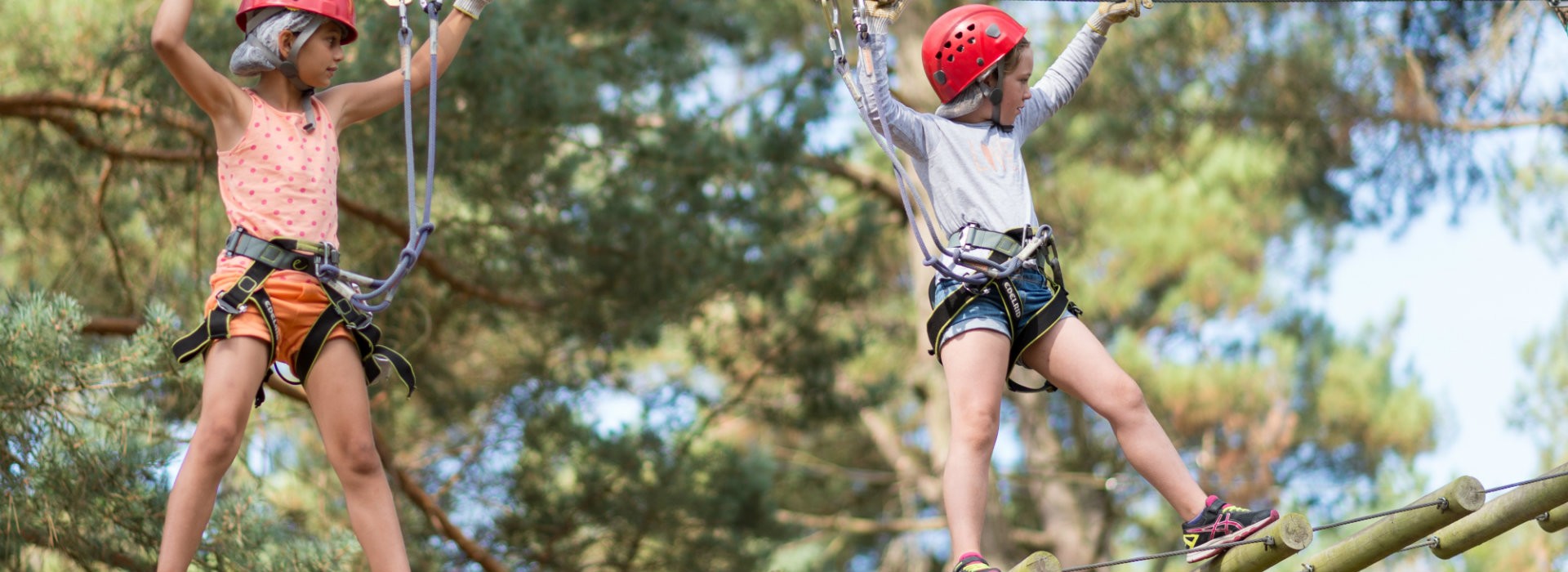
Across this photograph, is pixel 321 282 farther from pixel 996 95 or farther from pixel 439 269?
pixel 439 269

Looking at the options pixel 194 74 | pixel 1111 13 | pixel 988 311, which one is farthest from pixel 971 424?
pixel 194 74

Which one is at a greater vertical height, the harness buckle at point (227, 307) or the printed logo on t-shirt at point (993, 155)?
the printed logo on t-shirt at point (993, 155)

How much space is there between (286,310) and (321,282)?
0.10 metres

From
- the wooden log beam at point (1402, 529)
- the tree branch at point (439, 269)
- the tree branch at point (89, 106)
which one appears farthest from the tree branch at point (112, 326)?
the wooden log beam at point (1402, 529)

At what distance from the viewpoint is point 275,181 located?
3799 mm

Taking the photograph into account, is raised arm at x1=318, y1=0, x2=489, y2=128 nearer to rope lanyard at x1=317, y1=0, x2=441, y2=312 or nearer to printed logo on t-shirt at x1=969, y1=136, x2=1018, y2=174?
rope lanyard at x1=317, y1=0, x2=441, y2=312

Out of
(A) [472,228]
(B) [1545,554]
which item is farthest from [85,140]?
(B) [1545,554]

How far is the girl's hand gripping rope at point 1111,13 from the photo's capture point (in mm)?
4410

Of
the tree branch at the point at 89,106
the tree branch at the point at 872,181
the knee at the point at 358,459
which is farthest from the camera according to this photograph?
the tree branch at the point at 872,181

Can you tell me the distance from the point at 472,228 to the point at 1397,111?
551 cm

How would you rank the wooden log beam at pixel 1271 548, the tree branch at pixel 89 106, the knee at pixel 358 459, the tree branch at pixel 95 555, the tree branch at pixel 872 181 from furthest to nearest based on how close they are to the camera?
the tree branch at pixel 872 181
the tree branch at pixel 89 106
the tree branch at pixel 95 555
the knee at pixel 358 459
the wooden log beam at pixel 1271 548

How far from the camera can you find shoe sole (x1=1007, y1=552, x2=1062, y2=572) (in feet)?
11.7

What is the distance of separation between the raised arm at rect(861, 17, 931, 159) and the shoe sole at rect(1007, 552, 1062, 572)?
1.11 metres

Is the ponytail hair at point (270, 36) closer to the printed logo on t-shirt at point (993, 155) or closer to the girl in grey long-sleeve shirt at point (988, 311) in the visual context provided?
the girl in grey long-sleeve shirt at point (988, 311)
